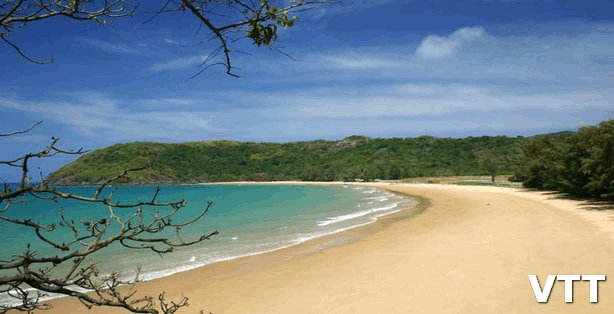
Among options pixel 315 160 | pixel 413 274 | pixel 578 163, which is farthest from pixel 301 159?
pixel 413 274

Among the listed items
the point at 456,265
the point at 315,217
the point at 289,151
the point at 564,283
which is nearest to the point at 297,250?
the point at 456,265

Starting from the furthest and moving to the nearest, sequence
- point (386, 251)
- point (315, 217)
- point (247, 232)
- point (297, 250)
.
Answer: point (315, 217) → point (247, 232) → point (297, 250) → point (386, 251)

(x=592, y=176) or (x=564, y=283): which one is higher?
(x=592, y=176)

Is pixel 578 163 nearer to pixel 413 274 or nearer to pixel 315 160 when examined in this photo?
pixel 413 274

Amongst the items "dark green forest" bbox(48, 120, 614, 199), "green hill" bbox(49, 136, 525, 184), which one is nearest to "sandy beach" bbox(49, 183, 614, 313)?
"dark green forest" bbox(48, 120, 614, 199)

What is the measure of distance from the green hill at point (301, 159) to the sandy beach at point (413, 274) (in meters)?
66.8

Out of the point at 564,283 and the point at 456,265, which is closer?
the point at 564,283

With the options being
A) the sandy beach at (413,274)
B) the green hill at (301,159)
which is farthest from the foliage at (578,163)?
the green hill at (301,159)

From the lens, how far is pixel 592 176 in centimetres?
2380

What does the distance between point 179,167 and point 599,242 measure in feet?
408

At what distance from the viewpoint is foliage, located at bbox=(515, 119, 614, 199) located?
20.7 meters

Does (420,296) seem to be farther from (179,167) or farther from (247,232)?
(179,167)

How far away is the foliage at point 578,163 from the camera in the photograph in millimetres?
20719

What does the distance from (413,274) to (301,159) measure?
412ft
